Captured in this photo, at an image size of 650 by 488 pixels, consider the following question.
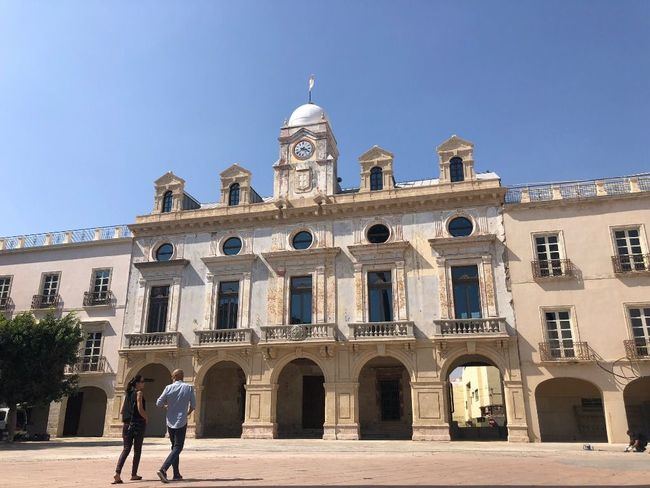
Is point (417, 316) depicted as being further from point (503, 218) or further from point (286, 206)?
point (286, 206)

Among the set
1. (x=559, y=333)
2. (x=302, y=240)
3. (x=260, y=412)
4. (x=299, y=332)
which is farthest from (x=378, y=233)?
(x=260, y=412)

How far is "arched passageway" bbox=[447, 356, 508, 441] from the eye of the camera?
26.4 metres

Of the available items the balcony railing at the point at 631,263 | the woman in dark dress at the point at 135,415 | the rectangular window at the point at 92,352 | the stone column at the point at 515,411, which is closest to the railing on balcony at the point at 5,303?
the rectangular window at the point at 92,352

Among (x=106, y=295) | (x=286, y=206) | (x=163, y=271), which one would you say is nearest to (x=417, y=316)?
(x=286, y=206)

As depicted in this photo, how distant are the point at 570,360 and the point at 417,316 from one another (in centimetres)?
689

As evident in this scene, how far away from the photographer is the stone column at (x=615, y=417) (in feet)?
72.0

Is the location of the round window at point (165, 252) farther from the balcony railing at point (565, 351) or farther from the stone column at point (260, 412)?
the balcony railing at point (565, 351)

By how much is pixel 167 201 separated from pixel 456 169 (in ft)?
56.0

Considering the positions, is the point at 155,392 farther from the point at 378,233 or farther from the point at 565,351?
the point at 565,351

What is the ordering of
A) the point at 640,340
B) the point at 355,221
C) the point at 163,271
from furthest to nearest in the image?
the point at 163,271 → the point at 355,221 → the point at 640,340

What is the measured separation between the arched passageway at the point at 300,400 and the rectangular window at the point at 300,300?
2829 millimetres

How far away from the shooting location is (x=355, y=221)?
91.1ft

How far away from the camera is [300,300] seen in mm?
27406

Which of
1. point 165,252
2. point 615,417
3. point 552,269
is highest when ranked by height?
point 165,252
